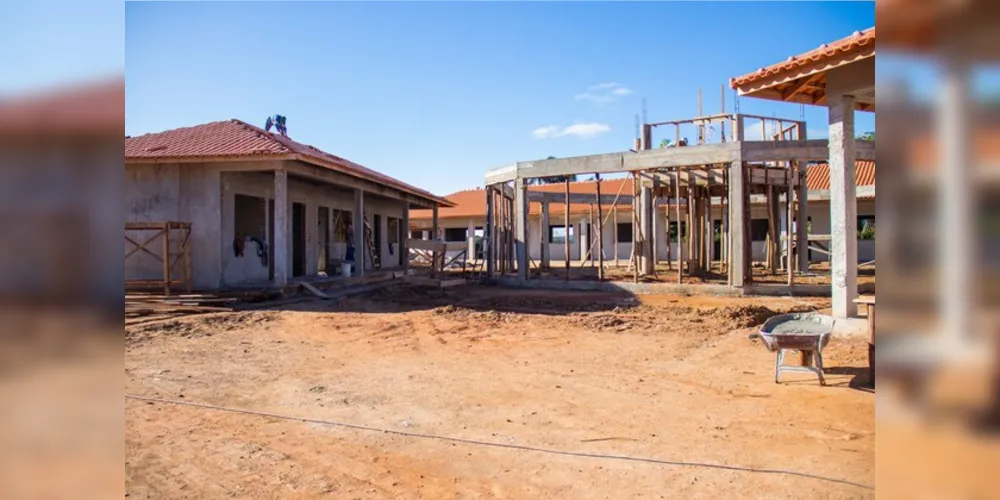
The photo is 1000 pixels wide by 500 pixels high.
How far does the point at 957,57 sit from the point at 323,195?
67.3 ft

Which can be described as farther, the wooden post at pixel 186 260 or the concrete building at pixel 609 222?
the concrete building at pixel 609 222

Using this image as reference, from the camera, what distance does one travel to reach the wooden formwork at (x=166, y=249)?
13.8 m

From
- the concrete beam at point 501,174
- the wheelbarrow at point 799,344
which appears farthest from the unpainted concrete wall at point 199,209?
the wheelbarrow at point 799,344

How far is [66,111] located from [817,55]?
8.80 meters

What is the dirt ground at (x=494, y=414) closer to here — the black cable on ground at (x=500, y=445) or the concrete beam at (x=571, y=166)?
the black cable on ground at (x=500, y=445)

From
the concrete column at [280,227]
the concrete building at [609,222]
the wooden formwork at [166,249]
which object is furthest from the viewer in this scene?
the concrete building at [609,222]

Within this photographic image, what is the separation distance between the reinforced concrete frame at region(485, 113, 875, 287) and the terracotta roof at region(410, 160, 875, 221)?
7404mm

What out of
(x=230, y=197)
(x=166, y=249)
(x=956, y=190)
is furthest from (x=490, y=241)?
(x=956, y=190)

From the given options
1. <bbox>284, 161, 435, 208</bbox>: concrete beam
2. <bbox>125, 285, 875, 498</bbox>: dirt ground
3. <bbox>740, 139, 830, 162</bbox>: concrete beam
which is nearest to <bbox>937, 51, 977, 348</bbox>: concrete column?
<bbox>125, 285, 875, 498</bbox>: dirt ground

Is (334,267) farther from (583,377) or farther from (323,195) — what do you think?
(583,377)

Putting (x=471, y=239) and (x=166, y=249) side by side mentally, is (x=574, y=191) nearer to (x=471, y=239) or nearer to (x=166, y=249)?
(x=471, y=239)

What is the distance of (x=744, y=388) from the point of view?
6598 mm

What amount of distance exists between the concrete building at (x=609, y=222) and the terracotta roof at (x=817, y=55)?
1248cm

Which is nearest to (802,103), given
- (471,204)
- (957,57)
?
(957,57)
